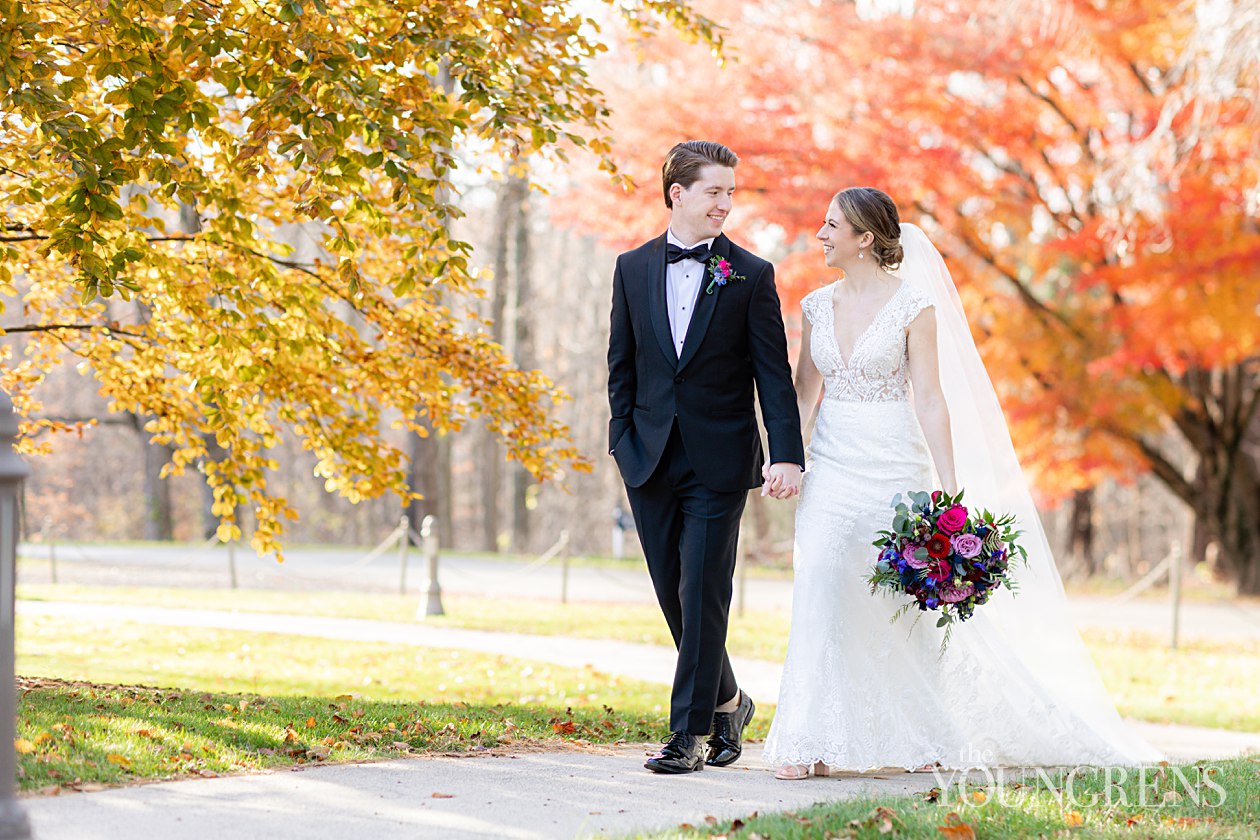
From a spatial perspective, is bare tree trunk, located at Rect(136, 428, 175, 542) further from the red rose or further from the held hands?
the red rose

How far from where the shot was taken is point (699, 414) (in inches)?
200

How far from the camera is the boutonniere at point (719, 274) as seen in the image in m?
5.08

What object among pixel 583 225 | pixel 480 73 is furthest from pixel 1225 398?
pixel 480 73

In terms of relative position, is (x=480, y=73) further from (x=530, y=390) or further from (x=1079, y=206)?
(x=1079, y=206)

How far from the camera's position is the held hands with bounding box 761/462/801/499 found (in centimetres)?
502

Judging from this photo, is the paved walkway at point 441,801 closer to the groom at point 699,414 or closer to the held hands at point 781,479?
the groom at point 699,414

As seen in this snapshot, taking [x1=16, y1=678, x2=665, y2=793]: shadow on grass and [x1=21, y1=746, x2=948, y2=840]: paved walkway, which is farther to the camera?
[x1=16, y1=678, x2=665, y2=793]: shadow on grass

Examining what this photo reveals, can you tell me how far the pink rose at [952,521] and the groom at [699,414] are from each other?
1.83 ft

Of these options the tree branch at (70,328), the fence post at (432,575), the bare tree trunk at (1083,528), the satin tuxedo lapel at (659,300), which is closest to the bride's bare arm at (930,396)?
the satin tuxedo lapel at (659,300)

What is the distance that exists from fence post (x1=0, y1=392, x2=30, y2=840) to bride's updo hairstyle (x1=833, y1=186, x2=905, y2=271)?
3244 mm

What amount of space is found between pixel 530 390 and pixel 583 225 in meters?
9.12

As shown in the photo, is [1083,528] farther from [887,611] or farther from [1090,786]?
[1090,786]

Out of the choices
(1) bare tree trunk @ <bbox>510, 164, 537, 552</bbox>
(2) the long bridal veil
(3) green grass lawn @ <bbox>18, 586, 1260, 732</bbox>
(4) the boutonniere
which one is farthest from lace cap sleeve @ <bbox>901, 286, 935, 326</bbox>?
(1) bare tree trunk @ <bbox>510, 164, 537, 552</bbox>

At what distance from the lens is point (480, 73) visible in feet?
18.8
